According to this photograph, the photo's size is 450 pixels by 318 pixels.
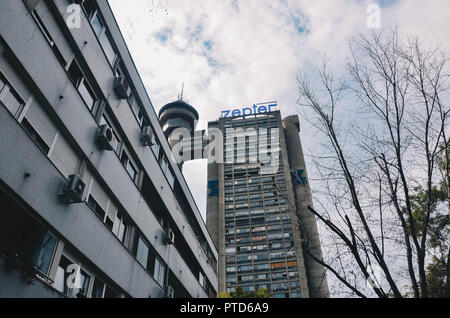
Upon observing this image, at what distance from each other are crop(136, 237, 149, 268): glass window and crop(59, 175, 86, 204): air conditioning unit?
187 inches

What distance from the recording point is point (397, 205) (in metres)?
5.75

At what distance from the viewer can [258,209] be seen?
68.6m

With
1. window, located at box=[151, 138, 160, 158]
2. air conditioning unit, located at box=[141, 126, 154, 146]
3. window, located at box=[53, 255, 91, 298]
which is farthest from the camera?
window, located at box=[151, 138, 160, 158]

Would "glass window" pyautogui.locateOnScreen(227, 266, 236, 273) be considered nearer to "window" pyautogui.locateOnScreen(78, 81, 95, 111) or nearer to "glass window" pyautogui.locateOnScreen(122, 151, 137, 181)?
"glass window" pyautogui.locateOnScreen(122, 151, 137, 181)

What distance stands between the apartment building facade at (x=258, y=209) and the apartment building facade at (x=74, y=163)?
3679cm

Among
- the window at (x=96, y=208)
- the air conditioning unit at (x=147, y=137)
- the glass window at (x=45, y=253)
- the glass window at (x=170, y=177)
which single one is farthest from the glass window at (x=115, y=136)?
the glass window at (x=170, y=177)

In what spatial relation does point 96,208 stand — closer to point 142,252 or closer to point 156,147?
point 142,252

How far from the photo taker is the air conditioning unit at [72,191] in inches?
299

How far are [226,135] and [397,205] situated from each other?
7438 centimetres

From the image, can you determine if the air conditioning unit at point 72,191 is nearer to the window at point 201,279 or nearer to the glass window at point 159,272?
the glass window at point 159,272

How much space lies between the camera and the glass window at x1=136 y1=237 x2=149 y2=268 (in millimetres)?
11961

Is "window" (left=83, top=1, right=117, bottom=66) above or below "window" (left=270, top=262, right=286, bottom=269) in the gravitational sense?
below

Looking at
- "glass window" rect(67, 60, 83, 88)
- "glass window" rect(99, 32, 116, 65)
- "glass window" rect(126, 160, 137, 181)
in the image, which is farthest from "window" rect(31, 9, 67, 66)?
"glass window" rect(126, 160, 137, 181)

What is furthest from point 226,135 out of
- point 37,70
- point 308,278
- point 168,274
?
point 37,70
